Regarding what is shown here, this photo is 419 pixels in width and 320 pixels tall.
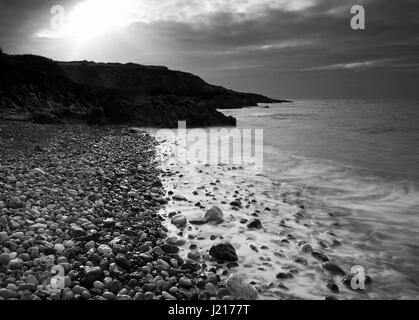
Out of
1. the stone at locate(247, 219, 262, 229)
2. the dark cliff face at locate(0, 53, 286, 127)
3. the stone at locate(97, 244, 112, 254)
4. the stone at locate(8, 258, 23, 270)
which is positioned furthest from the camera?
the dark cliff face at locate(0, 53, 286, 127)

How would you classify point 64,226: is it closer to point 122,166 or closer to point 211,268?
point 211,268

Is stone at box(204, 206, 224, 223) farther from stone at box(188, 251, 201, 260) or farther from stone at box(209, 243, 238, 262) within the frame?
stone at box(188, 251, 201, 260)

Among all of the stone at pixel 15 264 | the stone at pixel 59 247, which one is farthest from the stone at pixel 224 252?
the stone at pixel 15 264

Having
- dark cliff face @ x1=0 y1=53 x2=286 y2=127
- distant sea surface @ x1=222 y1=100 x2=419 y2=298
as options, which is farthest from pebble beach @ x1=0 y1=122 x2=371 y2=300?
dark cliff face @ x1=0 y1=53 x2=286 y2=127

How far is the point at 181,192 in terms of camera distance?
8.38 metres

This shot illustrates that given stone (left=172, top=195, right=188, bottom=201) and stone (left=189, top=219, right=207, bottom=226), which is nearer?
stone (left=189, top=219, right=207, bottom=226)

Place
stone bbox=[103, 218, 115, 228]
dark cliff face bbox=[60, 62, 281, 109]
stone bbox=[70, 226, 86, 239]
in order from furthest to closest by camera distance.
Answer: dark cliff face bbox=[60, 62, 281, 109] → stone bbox=[103, 218, 115, 228] → stone bbox=[70, 226, 86, 239]

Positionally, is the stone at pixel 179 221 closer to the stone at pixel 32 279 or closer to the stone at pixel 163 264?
the stone at pixel 163 264

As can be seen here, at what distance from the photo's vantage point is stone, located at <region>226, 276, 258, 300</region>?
395cm

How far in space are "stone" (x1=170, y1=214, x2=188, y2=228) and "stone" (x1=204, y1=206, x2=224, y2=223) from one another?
1.56 ft

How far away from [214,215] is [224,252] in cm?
162

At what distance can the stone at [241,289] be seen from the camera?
3947mm
